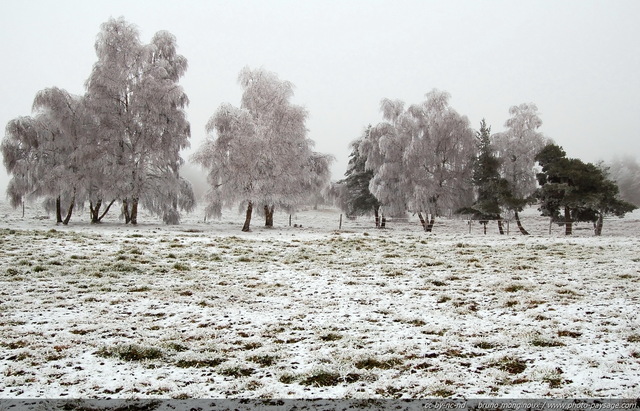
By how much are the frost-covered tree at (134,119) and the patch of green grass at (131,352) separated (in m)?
24.3

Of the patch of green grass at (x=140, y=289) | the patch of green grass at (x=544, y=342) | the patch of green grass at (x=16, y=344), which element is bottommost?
the patch of green grass at (x=16, y=344)

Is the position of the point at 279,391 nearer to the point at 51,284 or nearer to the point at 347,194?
the point at 51,284

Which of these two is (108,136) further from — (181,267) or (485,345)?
(485,345)

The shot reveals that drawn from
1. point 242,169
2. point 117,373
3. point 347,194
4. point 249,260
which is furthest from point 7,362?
point 347,194

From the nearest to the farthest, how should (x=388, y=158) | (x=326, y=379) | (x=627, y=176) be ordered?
(x=326, y=379), (x=388, y=158), (x=627, y=176)

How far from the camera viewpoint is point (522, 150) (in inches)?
1283

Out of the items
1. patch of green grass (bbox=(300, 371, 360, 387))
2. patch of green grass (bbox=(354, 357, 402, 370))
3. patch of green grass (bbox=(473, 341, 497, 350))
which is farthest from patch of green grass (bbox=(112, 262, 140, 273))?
patch of green grass (bbox=(473, 341, 497, 350))

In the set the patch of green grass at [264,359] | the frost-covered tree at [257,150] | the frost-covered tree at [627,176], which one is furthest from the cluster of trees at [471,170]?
the frost-covered tree at [627,176]

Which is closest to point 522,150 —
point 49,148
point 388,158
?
point 388,158

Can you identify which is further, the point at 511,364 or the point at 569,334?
the point at 569,334

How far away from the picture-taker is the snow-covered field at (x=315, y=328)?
15.4ft

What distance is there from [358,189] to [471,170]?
11.4m

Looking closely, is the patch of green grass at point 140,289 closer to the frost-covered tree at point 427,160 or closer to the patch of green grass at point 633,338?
the patch of green grass at point 633,338

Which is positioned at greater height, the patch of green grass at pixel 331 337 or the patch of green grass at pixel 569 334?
the patch of green grass at pixel 569 334
